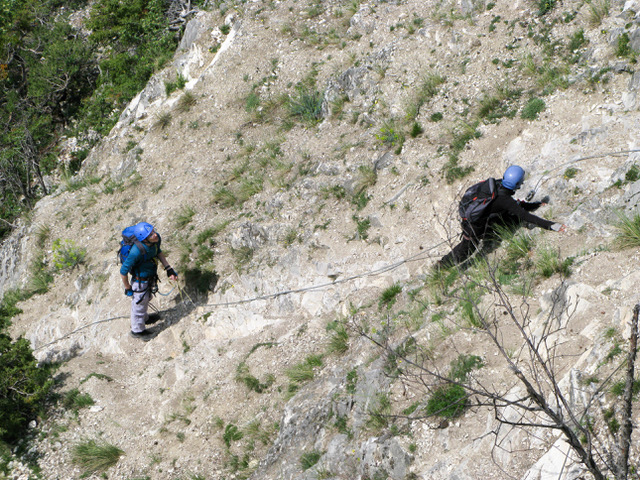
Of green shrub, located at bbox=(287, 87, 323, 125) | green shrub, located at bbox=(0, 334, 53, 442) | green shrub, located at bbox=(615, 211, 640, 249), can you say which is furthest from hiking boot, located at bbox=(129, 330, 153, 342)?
green shrub, located at bbox=(615, 211, 640, 249)

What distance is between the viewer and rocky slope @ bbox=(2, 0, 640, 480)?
19.2 feet

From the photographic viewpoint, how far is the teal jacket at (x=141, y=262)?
8.59m

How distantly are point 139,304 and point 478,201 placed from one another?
18.4 feet

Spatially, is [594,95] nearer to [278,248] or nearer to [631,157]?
[631,157]

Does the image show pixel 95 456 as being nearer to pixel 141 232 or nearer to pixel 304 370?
pixel 304 370

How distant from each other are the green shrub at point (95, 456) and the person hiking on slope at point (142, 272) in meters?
2.31

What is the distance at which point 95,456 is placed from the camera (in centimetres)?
733

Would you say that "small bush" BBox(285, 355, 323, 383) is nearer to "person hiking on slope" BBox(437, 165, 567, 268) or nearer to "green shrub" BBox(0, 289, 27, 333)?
"person hiking on slope" BBox(437, 165, 567, 268)

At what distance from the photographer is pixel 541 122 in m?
8.48

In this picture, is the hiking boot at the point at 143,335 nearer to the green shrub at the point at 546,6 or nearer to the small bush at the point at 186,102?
the small bush at the point at 186,102

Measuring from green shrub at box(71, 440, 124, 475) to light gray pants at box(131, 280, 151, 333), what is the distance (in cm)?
228

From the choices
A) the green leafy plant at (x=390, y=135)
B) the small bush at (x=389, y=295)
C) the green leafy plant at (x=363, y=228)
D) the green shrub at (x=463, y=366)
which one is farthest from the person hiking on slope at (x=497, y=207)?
the green leafy plant at (x=390, y=135)

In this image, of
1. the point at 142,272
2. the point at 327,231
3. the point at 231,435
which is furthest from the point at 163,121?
the point at 231,435

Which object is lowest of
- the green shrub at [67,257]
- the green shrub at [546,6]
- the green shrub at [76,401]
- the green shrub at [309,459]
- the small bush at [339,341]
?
the green shrub at [309,459]
